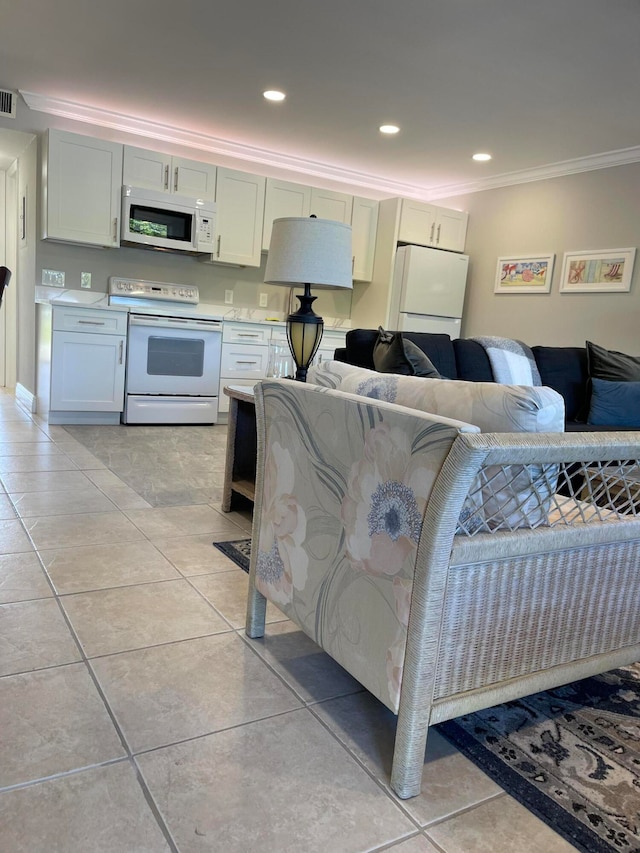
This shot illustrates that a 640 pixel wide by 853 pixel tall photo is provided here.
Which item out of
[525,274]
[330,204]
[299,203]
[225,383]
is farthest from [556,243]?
[225,383]

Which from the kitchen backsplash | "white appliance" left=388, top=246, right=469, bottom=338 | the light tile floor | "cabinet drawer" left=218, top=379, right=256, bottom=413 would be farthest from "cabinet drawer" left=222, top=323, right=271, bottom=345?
the light tile floor

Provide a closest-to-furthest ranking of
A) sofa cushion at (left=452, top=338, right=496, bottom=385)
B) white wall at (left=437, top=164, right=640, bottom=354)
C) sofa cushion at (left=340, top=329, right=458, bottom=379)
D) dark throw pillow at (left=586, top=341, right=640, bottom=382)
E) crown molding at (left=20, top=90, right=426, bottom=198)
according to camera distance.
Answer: sofa cushion at (left=340, top=329, right=458, bottom=379)
sofa cushion at (left=452, top=338, right=496, bottom=385)
dark throw pillow at (left=586, top=341, right=640, bottom=382)
crown molding at (left=20, top=90, right=426, bottom=198)
white wall at (left=437, top=164, right=640, bottom=354)

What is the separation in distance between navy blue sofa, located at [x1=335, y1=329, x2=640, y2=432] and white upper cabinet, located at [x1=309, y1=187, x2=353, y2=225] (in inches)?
103

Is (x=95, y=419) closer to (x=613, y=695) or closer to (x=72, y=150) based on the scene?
(x=72, y=150)

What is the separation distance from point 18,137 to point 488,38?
358 cm

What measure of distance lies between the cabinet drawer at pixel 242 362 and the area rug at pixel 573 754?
156 inches

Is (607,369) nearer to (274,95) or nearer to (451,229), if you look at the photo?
(274,95)

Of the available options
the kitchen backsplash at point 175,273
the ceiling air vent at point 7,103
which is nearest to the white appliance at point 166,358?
the kitchen backsplash at point 175,273

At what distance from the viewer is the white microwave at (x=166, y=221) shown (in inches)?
182

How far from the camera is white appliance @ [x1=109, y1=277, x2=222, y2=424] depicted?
4.61 metres

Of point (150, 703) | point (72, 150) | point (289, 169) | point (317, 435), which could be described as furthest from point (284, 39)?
point (150, 703)

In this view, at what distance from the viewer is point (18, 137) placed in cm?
463

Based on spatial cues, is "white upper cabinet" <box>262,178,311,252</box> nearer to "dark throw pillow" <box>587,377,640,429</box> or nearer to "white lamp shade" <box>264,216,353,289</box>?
"white lamp shade" <box>264,216,353,289</box>

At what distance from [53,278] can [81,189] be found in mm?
737
